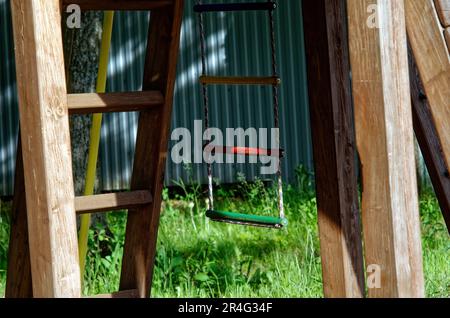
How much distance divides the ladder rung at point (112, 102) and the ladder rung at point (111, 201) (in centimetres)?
39

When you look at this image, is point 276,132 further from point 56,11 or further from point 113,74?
point 113,74

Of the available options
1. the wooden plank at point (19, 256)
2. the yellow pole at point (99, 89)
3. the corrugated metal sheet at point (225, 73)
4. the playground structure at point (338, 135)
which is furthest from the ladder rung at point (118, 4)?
the corrugated metal sheet at point (225, 73)

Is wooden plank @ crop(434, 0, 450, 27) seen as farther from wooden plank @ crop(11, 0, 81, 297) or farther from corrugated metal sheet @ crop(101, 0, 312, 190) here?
corrugated metal sheet @ crop(101, 0, 312, 190)

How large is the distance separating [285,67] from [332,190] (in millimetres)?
Answer: 6950

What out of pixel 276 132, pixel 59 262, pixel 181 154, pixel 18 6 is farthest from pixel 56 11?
pixel 181 154

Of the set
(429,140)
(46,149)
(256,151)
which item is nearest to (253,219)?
(256,151)

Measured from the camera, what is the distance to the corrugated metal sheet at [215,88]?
1030cm

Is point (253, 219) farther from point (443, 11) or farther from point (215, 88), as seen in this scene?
point (215, 88)

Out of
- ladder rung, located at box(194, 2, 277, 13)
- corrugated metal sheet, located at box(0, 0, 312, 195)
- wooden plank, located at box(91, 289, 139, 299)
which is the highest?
corrugated metal sheet, located at box(0, 0, 312, 195)

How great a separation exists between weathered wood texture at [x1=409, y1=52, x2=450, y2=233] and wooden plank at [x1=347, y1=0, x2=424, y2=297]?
4.26 feet

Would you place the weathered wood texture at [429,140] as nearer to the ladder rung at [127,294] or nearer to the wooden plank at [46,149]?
the ladder rung at [127,294]

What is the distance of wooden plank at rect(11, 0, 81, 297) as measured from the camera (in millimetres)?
3240

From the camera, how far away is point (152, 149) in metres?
4.45

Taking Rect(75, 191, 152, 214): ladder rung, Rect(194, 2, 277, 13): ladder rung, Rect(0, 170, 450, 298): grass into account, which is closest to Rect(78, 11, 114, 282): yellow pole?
Rect(75, 191, 152, 214): ladder rung
